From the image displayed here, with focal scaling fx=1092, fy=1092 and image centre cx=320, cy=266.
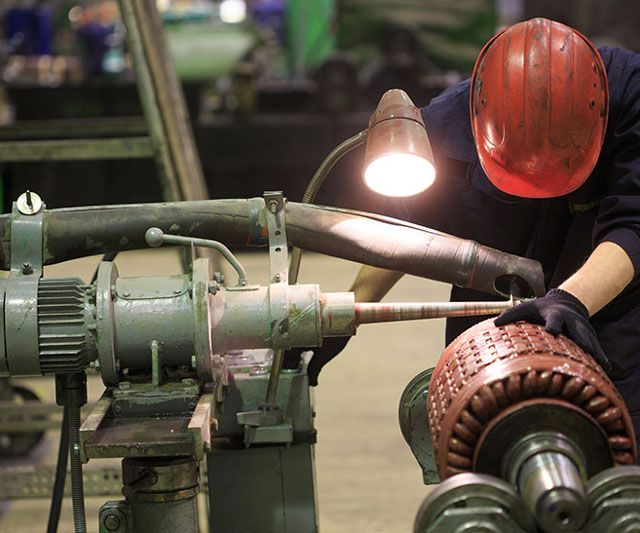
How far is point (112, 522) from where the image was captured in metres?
1.51

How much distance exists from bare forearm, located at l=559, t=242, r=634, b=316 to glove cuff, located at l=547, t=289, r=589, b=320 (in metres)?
0.04

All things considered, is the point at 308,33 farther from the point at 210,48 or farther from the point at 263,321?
the point at 263,321

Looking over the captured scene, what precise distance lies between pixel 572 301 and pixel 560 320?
71 millimetres

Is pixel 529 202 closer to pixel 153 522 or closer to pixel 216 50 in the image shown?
pixel 153 522

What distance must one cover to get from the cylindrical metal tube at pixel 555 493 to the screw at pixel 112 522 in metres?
0.60

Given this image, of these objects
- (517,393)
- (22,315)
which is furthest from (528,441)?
(22,315)

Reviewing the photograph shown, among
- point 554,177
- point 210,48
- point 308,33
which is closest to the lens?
point 554,177

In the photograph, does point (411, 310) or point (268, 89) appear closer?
point (411, 310)

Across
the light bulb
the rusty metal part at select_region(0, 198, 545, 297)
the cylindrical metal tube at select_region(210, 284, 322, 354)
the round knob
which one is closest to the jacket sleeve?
the rusty metal part at select_region(0, 198, 545, 297)

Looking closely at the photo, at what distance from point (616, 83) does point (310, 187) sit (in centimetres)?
50

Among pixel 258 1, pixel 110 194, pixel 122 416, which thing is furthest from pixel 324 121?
pixel 122 416

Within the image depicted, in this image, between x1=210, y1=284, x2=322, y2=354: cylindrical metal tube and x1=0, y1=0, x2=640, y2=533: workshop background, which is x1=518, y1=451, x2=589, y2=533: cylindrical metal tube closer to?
x1=210, y1=284, x2=322, y2=354: cylindrical metal tube

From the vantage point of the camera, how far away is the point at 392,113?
1524 mm

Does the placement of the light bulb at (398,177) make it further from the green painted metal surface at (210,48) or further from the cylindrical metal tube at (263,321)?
the green painted metal surface at (210,48)
